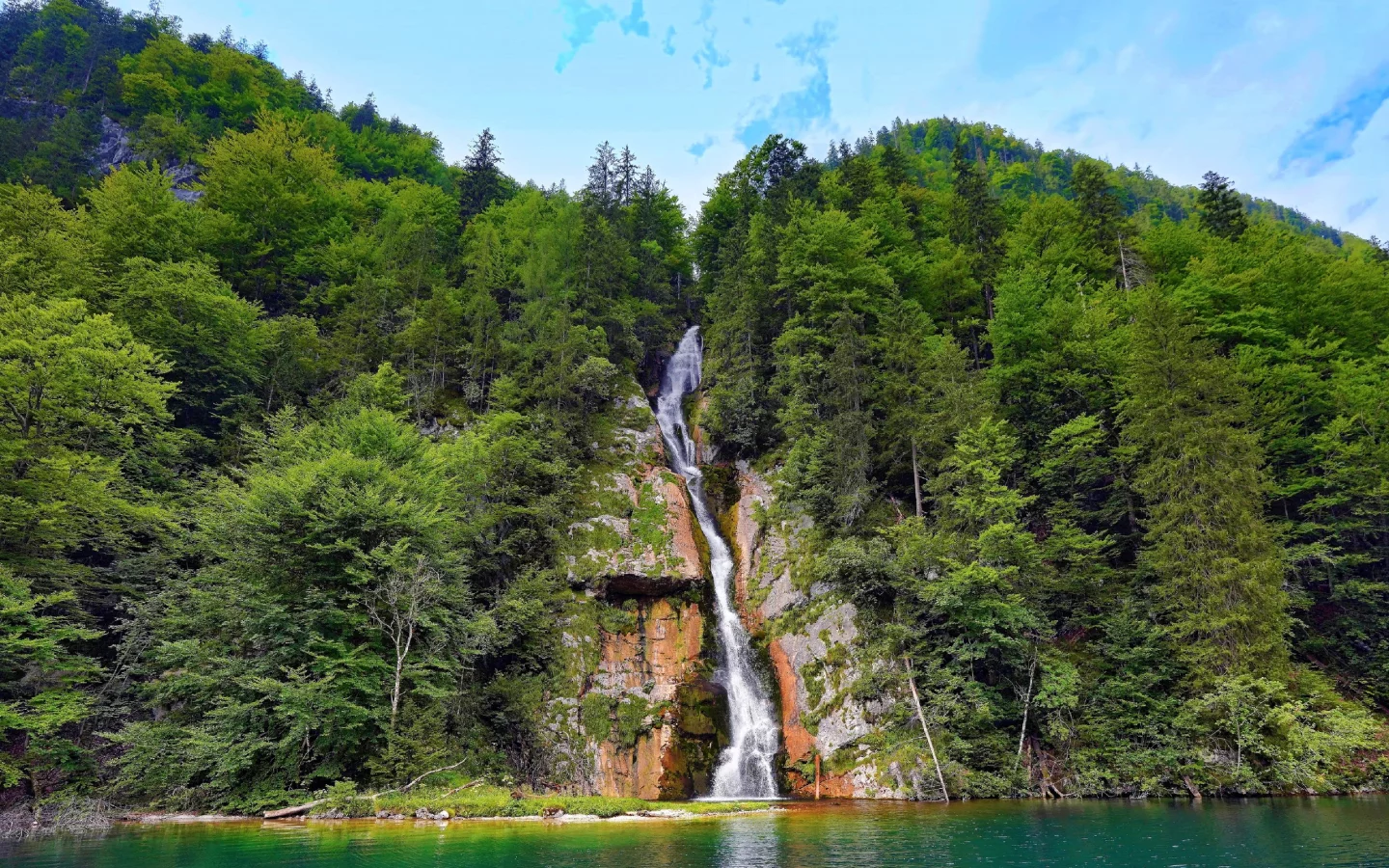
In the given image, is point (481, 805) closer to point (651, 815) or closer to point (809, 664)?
point (651, 815)

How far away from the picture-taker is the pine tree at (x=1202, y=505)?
1972 cm

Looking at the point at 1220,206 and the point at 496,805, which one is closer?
the point at 496,805

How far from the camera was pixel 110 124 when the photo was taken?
5278 cm

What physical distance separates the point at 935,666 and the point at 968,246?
28051 mm

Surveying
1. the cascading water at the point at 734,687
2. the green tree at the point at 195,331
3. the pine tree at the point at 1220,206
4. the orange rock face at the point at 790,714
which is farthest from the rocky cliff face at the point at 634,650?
the pine tree at the point at 1220,206

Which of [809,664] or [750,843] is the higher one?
[809,664]

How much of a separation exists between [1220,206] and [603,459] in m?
38.6

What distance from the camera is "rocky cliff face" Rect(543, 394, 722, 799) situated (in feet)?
73.7

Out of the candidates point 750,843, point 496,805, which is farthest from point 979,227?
point 496,805

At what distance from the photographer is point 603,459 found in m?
32.0

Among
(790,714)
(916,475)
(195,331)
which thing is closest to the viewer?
(790,714)

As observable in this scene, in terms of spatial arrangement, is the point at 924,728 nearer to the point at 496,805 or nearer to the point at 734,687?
the point at 734,687

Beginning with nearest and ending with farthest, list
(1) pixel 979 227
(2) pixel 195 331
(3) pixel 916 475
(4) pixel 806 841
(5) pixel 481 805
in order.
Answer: (4) pixel 806 841
(5) pixel 481 805
(3) pixel 916 475
(2) pixel 195 331
(1) pixel 979 227

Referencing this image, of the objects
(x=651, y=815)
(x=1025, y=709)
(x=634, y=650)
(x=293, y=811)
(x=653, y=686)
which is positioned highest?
(x=634, y=650)
